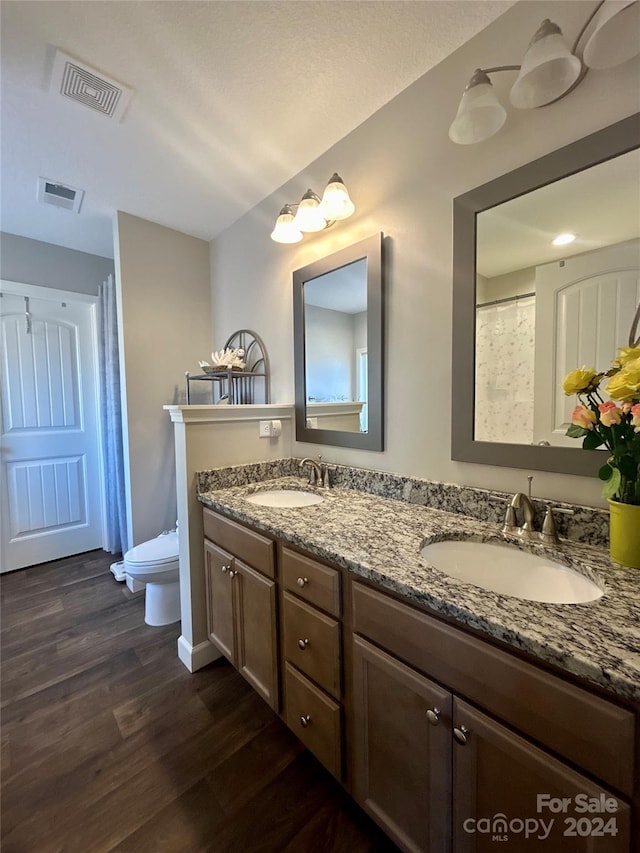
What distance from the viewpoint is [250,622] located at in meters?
1.32

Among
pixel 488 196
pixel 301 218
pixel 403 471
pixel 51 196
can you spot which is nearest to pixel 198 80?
pixel 301 218

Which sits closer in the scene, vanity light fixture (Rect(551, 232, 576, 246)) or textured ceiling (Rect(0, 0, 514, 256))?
vanity light fixture (Rect(551, 232, 576, 246))

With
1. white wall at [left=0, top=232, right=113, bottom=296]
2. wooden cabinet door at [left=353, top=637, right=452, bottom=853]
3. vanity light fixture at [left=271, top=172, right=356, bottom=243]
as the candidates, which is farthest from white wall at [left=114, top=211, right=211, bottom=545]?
wooden cabinet door at [left=353, top=637, right=452, bottom=853]

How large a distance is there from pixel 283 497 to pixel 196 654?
2.82 ft

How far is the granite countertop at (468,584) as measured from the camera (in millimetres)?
541

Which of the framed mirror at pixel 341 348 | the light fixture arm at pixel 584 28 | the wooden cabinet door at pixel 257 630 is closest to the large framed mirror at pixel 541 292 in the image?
the light fixture arm at pixel 584 28

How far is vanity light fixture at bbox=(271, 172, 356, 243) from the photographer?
4.65ft

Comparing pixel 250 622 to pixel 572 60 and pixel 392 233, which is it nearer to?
pixel 392 233

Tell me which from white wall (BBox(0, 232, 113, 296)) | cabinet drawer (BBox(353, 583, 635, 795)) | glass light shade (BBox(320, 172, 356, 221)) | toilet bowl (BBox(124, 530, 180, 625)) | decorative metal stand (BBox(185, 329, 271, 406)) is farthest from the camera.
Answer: white wall (BBox(0, 232, 113, 296))

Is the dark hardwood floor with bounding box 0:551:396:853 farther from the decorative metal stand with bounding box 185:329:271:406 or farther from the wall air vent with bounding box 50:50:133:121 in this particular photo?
the wall air vent with bounding box 50:50:133:121

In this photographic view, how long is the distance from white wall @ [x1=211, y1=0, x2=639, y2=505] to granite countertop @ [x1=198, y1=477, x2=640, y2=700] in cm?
21

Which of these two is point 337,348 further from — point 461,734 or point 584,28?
point 461,734

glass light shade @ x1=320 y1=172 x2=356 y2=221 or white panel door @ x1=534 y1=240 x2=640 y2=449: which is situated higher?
glass light shade @ x1=320 y1=172 x2=356 y2=221

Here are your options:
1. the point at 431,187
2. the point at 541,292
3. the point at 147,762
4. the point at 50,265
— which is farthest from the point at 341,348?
the point at 50,265
